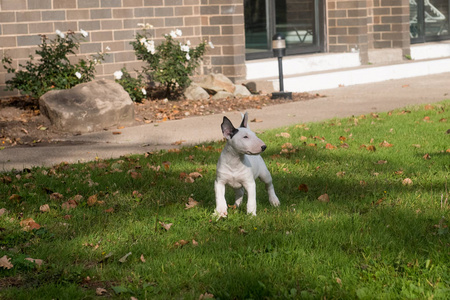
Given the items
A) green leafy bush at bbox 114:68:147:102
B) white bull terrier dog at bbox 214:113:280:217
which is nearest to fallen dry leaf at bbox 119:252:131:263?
white bull terrier dog at bbox 214:113:280:217

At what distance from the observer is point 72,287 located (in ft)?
11.8

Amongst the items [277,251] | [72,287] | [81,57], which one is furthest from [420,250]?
[81,57]

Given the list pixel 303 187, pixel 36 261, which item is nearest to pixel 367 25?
pixel 303 187

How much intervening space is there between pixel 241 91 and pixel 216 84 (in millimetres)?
468

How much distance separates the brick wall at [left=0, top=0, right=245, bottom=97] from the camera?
11.1 meters

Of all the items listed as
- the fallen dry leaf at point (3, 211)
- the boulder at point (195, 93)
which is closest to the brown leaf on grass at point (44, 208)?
the fallen dry leaf at point (3, 211)

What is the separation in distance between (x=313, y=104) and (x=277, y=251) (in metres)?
7.28

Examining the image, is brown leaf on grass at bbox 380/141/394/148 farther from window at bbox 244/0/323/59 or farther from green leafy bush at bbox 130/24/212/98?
A: window at bbox 244/0/323/59

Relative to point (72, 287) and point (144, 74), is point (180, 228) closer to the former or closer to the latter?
point (72, 287)

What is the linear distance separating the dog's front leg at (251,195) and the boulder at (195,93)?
728 centimetres

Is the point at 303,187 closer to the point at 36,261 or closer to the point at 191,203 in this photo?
the point at 191,203

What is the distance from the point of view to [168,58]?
1184cm

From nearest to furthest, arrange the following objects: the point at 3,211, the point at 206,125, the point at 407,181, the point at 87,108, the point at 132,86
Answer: the point at 3,211, the point at 407,181, the point at 87,108, the point at 206,125, the point at 132,86

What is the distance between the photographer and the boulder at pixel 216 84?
1227cm
